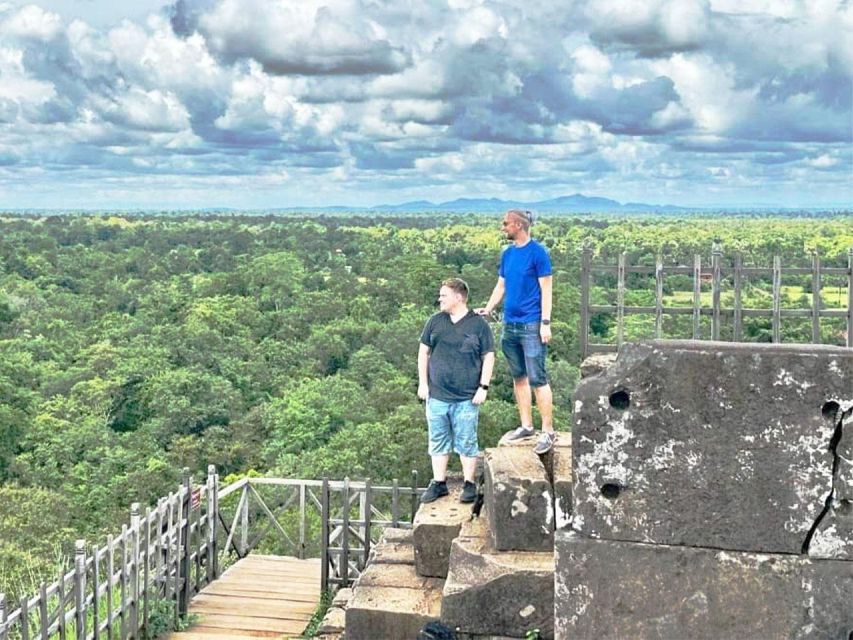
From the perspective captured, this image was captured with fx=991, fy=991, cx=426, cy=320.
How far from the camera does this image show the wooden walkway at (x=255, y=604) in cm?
750

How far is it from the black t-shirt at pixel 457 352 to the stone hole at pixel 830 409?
9.67 ft

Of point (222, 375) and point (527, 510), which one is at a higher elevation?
point (527, 510)

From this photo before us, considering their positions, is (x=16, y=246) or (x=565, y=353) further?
(x=16, y=246)

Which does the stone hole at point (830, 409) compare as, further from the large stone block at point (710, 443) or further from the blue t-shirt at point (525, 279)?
the blue t-shirt at point (525, 279)

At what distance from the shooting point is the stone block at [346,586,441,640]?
5.18 m

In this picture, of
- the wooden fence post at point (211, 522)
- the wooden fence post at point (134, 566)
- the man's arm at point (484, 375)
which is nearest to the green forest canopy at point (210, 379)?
the wooden fence post at point (211, 522)

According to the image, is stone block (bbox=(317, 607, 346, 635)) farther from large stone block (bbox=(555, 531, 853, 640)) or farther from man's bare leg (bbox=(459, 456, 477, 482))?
large stone block (bbox=(555, 531, 853, 640))

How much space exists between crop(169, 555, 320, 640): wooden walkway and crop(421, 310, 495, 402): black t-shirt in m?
2.65

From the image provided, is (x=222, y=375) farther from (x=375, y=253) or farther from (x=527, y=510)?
(x=375, y=253)

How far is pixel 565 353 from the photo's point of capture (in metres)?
28.3

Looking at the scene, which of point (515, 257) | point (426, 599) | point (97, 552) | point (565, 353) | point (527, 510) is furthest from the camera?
point (565, 353)

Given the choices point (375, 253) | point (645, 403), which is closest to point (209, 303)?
point (375, 253)

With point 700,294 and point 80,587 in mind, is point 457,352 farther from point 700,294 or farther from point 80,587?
point 700,294

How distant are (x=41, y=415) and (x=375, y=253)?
4130 centimetres
